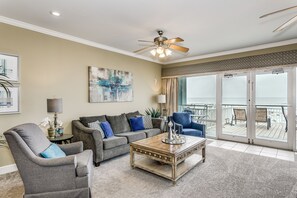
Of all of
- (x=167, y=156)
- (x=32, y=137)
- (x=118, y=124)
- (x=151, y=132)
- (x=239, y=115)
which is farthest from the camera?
(x=239, y=115)

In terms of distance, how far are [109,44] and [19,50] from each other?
1998mm

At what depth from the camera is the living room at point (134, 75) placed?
2.54 m

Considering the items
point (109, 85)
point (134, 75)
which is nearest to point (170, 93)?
point (134, 75)

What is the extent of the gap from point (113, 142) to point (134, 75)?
258 cm

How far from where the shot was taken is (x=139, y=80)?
561 centimetres

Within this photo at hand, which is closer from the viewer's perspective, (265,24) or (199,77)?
(265,24)

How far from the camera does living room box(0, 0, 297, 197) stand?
2.54 meters

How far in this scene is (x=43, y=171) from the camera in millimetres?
1915

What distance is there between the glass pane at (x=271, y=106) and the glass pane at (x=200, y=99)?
1.26 m

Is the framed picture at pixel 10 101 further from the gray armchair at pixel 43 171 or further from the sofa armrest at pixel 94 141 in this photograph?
the gray armchair at pixel 43 171

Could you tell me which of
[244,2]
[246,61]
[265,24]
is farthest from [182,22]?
[246,61]

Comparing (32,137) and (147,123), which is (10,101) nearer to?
(32,137)

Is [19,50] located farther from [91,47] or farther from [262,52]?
[262,52]

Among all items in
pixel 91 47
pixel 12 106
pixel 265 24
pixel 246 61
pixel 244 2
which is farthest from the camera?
pixel 246 61
